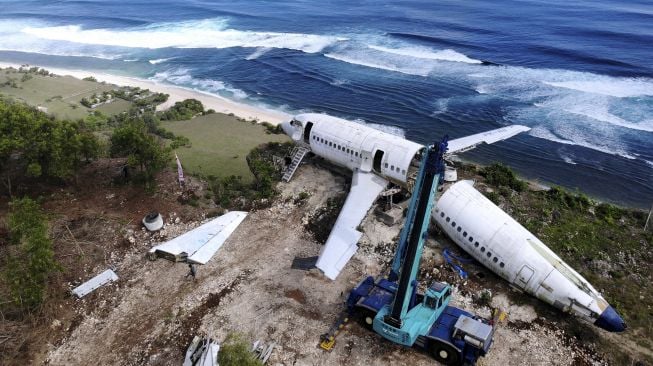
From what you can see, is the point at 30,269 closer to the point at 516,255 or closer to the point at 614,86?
the point at 516,255

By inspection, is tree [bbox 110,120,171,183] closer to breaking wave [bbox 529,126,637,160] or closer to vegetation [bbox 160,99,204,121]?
vegetation [bbox 160,99,204,121]

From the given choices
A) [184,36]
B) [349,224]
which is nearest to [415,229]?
[349,224]

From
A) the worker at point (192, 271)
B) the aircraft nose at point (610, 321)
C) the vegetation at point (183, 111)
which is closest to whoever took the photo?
the aircraft nose at point (610, 321)

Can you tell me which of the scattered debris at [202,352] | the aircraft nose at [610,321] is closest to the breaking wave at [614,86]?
the aircraft nose at [610,321]

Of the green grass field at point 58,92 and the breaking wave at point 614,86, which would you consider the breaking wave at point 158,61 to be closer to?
the green grass field at point 58,92

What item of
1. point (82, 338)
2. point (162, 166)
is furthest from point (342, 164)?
point (82, 338)

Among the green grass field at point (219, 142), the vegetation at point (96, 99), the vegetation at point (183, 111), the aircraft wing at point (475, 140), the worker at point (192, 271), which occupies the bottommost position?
the vegetation at point (96, 99)
